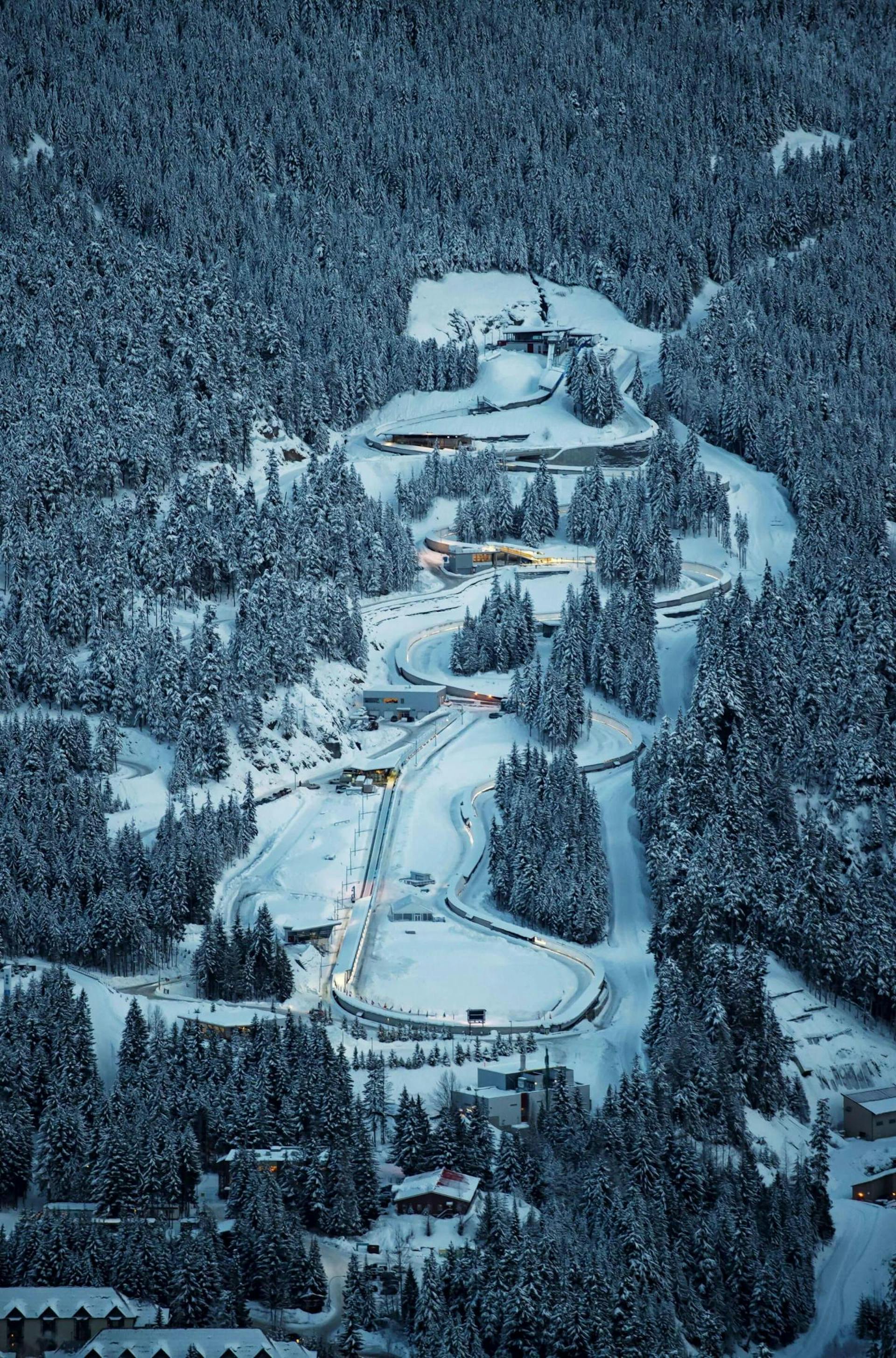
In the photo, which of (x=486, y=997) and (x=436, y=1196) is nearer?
(x=436, y=1196)

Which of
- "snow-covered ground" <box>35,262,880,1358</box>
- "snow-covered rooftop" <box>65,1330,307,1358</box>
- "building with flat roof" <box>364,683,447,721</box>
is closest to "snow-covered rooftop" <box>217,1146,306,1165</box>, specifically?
"snow-covered ground" <box>35,262,880,1358</box>

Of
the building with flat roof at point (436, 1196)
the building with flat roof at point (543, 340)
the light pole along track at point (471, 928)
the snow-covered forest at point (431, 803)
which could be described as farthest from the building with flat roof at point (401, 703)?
the building with flat roof at point (543, 340)

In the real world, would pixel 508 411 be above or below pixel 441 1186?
above

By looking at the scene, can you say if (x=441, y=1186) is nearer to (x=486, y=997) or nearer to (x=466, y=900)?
(x=486, y=997)

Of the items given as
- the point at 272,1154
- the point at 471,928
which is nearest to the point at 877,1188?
the point at 471,928

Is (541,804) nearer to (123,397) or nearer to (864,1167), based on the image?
(864,1167)

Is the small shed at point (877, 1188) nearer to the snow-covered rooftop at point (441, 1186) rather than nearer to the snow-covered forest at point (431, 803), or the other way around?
the snow-covered forest at point (431, 803)

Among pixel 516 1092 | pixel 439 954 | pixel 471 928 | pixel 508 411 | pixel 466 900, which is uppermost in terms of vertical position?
pixel 508 411
